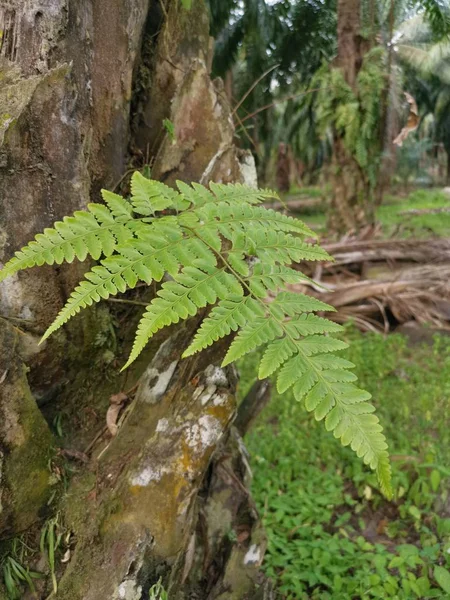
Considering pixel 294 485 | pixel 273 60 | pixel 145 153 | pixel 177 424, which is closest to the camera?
pixel 177 424

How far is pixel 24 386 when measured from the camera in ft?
4.73

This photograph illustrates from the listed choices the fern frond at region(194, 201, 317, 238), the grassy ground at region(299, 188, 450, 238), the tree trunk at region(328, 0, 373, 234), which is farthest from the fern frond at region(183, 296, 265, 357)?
the tree trunk at region(328, 0, 373, 234)

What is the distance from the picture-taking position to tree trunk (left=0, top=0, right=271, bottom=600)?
1423 millimetres

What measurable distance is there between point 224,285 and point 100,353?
0.66 metres

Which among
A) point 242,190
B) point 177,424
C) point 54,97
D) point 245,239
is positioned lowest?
point 177,424

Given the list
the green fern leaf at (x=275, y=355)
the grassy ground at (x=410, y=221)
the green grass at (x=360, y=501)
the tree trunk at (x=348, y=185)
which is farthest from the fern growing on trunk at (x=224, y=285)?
the tree trunk at (x=348, y=185)

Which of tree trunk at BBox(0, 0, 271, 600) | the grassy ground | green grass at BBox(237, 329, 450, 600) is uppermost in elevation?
tree trunk at BBox(0, 0, 271, 600)

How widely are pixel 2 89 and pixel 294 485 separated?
2686 mm

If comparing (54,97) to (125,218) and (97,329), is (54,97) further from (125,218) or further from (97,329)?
(97,329)

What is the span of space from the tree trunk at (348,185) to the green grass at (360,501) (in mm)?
4170

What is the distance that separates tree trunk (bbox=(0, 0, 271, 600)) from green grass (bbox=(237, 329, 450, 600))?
2.02 ft

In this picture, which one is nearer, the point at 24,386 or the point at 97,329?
the point at 24,386

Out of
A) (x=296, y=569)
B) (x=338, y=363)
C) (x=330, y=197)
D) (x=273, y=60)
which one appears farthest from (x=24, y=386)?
(x=330, y=197)

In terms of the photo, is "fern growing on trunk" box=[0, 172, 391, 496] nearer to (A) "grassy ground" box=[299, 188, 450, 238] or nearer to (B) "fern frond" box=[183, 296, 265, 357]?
(B) "fern frond" box=[183, 296, 265, 357]
